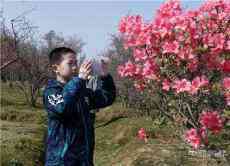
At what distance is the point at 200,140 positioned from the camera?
456 cm

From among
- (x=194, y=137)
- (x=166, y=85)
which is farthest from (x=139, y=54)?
(x=194, y=137)

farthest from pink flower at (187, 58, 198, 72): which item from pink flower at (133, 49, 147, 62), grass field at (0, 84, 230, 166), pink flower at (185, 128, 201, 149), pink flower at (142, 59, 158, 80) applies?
grass field at (0, 84, 230, 166)

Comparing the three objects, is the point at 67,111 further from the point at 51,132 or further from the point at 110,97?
the point at 110,97

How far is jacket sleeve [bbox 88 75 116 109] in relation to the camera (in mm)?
3531

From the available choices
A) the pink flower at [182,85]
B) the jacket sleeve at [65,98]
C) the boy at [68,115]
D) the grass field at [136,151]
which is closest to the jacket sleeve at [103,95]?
the boy at [68,115]

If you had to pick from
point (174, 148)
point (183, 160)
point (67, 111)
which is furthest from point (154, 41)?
point (174, 148)

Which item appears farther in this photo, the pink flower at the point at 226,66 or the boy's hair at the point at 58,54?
the pink flower at the point at 226,66

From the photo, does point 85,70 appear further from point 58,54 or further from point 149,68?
point 149,68

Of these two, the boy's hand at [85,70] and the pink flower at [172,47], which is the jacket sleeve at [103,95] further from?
the pink flower at [172,47]

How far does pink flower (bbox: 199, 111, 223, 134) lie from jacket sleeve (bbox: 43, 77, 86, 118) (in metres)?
1.50

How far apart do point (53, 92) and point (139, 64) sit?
167 centimetres

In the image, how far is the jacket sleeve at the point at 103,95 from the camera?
3.53 metres

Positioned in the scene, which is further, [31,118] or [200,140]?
[31,118]

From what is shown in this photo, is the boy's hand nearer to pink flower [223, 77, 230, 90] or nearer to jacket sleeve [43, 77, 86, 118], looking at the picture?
jacket sleeve [43, 77, 86, 118]
